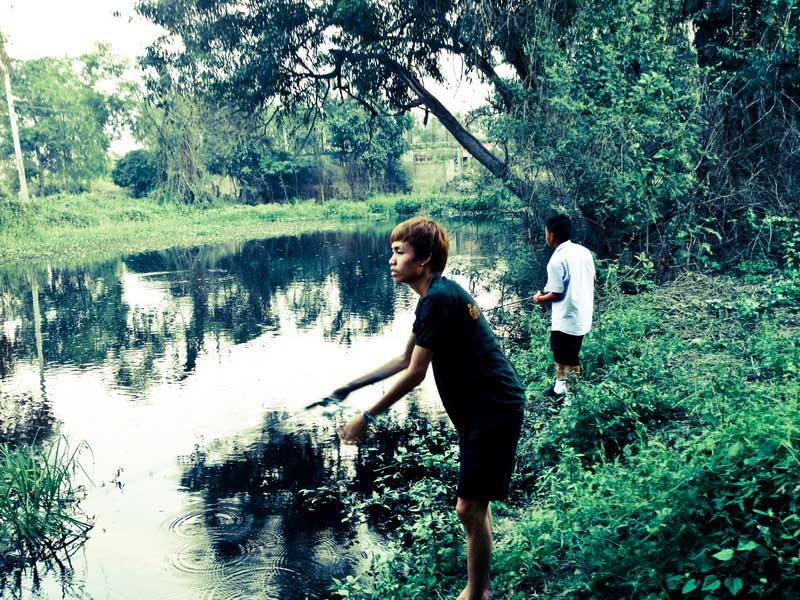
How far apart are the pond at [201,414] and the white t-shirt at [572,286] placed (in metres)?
2.01

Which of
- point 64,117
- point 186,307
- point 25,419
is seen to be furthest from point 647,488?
point 64,117

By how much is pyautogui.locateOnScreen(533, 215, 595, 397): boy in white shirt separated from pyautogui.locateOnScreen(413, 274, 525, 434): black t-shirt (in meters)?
2.92

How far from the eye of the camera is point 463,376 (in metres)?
2.92

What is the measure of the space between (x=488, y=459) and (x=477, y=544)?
1.52ft

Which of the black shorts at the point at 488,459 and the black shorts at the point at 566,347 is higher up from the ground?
the black shorts at the point at 488,459

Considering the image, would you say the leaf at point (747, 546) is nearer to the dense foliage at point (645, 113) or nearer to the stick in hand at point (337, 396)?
the stick in hand at point (337, 396)

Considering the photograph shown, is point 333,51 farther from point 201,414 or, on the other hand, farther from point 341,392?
point 341,392

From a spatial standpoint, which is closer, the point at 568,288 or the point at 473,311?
the point at 473,311

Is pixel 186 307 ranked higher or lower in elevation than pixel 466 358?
lower

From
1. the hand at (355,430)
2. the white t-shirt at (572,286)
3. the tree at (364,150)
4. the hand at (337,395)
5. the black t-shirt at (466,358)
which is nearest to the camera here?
the black t-shirt at (466,358)

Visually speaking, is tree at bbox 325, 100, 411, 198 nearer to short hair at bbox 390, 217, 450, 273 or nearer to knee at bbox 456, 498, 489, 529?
short hair at bbox 390, 217, 450, 273

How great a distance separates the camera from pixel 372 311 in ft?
43.1

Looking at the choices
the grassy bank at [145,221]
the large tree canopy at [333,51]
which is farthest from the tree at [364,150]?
the large tree canopy at [333,51]

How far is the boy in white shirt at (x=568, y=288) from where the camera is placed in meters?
5.71
